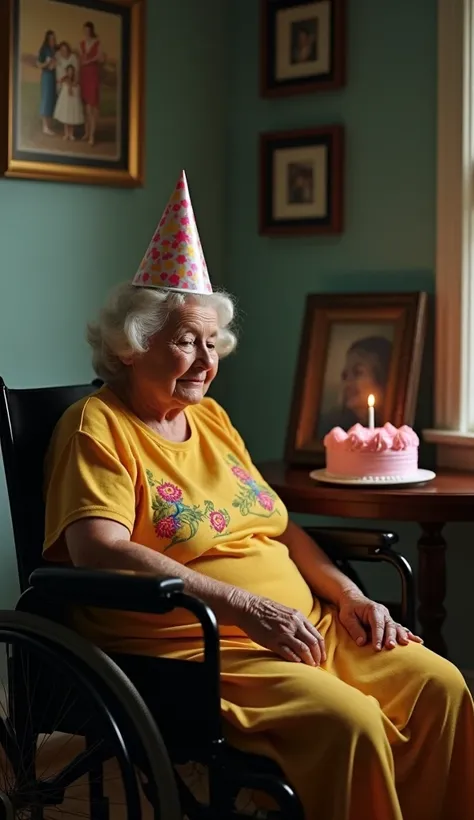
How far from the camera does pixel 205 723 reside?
A: 5.97ft

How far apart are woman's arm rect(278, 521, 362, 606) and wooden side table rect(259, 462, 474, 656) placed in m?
0.21

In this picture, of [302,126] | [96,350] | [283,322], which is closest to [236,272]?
[283,322]

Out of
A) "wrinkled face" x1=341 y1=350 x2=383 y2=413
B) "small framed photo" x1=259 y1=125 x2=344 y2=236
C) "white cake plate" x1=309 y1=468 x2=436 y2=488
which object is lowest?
"white cake plate" x1=309 y1=468 x2=436 y2=488

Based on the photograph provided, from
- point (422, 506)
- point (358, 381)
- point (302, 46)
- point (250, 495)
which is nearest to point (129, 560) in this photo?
point (250, 495)

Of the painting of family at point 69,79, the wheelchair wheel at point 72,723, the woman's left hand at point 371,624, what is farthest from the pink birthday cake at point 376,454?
the painting of family at point 69,79

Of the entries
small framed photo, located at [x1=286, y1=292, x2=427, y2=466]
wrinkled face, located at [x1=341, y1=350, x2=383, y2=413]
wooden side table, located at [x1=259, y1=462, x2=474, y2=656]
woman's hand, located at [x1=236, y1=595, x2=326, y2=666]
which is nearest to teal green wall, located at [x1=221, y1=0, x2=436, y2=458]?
small framed photo, located at [x1=286, y1=292, x2=427, y2=466]

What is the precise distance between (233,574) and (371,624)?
10.9 inches

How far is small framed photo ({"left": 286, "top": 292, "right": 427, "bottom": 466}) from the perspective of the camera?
2928mm

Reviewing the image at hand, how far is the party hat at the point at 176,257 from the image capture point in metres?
2.21

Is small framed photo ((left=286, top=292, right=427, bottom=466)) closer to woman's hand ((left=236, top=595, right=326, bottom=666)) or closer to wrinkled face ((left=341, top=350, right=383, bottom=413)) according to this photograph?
wrinkled face ((left=341, top=350, right=383, bottom=413))

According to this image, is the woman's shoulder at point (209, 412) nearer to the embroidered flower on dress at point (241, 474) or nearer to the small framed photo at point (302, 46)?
the embroidered flower on dress at point (241, 474)

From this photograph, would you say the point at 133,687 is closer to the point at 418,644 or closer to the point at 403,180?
the point at 418,644

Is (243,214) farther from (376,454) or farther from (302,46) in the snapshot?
(376,454)

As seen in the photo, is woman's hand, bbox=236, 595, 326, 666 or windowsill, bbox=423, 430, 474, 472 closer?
woman's hand, bbox=236, 595, 326, 666
